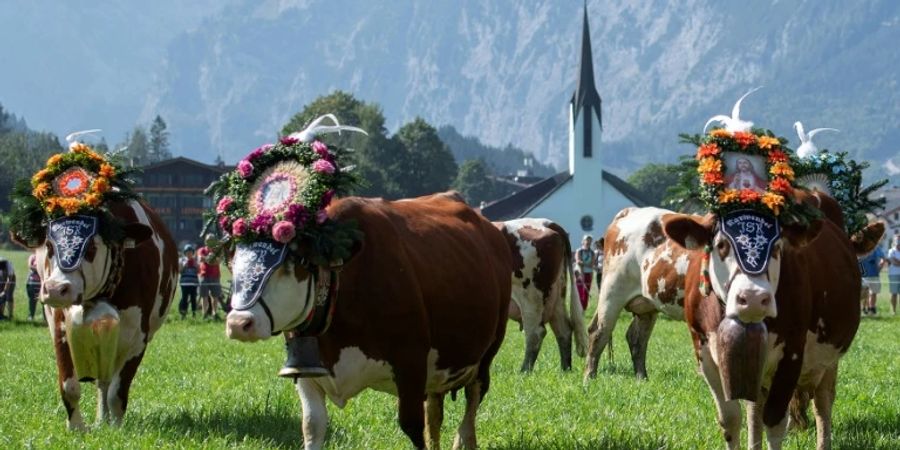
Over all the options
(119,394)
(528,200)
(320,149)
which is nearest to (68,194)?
(119,394)

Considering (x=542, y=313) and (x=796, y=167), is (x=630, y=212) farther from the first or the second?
(x=796, y=167)

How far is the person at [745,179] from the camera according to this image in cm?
863

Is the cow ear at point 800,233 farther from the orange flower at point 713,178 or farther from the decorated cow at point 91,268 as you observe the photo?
the decorated cow at point 91,268

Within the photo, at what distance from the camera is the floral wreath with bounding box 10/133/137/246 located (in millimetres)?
10297

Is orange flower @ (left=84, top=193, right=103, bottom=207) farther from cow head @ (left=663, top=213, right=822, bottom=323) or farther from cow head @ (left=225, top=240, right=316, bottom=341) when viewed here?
cow head @ (left=663, top=213, right=822, bottom=323)

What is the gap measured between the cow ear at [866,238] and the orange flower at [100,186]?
20.4ft

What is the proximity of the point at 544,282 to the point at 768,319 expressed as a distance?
9262mm

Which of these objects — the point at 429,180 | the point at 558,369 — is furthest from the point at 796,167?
the point at 429,180

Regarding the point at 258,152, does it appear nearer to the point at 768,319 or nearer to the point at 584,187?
the point at 768,319

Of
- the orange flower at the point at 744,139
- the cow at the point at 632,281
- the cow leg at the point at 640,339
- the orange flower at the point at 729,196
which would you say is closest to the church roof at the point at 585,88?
the cow leg at the point at 640,339

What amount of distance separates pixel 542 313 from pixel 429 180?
4451 inches

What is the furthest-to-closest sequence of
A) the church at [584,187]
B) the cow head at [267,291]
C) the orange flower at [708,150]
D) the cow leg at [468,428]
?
the church at [584,187]
the cow leg at [468,428]
the orange flower at [708,150]
the cow head at [267,291]

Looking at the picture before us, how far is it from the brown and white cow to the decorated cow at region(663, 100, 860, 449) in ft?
14.8

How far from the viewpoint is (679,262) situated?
1343cm
